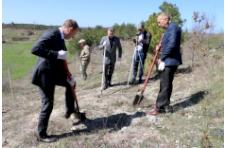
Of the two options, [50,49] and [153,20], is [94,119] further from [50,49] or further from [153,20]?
[153,20]

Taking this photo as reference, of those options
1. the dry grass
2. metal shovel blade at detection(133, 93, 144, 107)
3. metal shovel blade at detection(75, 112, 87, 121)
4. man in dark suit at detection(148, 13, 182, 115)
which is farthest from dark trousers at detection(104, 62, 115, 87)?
man in dark suit at detection(148, 13, 182, 115)

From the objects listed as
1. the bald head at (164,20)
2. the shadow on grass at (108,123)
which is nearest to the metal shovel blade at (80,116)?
the shadow on grass at (108,123)

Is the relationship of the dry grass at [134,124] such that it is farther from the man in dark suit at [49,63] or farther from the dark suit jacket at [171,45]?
the dark suit jacket at [171,45]

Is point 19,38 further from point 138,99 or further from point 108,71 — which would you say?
point 138,99

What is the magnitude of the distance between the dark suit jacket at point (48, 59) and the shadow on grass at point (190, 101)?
231 cm

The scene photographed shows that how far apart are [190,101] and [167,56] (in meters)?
1.43

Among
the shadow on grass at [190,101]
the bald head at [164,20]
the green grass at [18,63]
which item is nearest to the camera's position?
the bald head at [164,20]

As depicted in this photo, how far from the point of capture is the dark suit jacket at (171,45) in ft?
14.3

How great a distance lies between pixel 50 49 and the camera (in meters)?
3.77

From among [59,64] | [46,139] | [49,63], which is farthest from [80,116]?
[49,63]

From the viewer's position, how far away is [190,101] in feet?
17.9

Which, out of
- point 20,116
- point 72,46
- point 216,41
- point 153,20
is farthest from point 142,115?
point 72,46

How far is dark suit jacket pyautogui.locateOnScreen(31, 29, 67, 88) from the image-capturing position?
142 inches

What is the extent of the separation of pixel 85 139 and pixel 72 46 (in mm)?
15633
